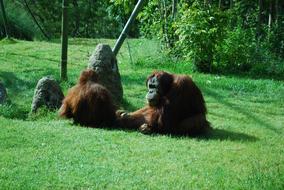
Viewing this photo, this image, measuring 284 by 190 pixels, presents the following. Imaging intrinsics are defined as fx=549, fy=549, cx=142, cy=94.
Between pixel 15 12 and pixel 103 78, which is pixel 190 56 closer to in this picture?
pixel 103 78

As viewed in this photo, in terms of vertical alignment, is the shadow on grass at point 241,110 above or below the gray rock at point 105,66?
below

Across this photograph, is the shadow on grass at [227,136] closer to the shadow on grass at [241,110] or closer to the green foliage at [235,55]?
the shadow on grass at [241,110]

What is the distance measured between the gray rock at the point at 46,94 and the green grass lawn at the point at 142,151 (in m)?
0.15

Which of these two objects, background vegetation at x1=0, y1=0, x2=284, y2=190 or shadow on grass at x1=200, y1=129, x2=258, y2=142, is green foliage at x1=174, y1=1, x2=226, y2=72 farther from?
shadow on grass at x1=200, y1=129, x2=258, y2=142

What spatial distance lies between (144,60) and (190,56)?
1.63 m

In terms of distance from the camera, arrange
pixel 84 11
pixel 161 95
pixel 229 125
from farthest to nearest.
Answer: pixel 84 11, pixel 229 125, pixel 161 95

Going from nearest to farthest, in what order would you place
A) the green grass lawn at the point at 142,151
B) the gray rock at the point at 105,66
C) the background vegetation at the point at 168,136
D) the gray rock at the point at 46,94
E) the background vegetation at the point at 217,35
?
the green grass lawn at the point at 142,151
the background vegetation at the point at 168,136
the gray rock at the point at 46,94
the gray rock at the point at 105,66
the background vegetation at the point at 217,35

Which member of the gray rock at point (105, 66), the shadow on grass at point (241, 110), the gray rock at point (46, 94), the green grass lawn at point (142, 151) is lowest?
the green grass lawn at point (142, 151)

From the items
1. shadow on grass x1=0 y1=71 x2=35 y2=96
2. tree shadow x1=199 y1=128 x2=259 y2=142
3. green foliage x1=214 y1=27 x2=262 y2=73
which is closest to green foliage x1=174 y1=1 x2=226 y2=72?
green foliage x1=214 y1=27 x2=262 y2=73

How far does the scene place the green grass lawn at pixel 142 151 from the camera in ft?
15.2

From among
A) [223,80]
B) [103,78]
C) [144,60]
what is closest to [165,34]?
[144,60]

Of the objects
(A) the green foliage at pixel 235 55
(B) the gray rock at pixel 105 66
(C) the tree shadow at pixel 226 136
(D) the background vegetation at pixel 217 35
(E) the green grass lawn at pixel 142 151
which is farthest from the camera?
(A) the green foliage at pixel 235 55

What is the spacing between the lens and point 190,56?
1175 centimetres

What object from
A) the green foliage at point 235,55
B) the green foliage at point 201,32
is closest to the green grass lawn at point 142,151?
the green foliage at point 201,32
